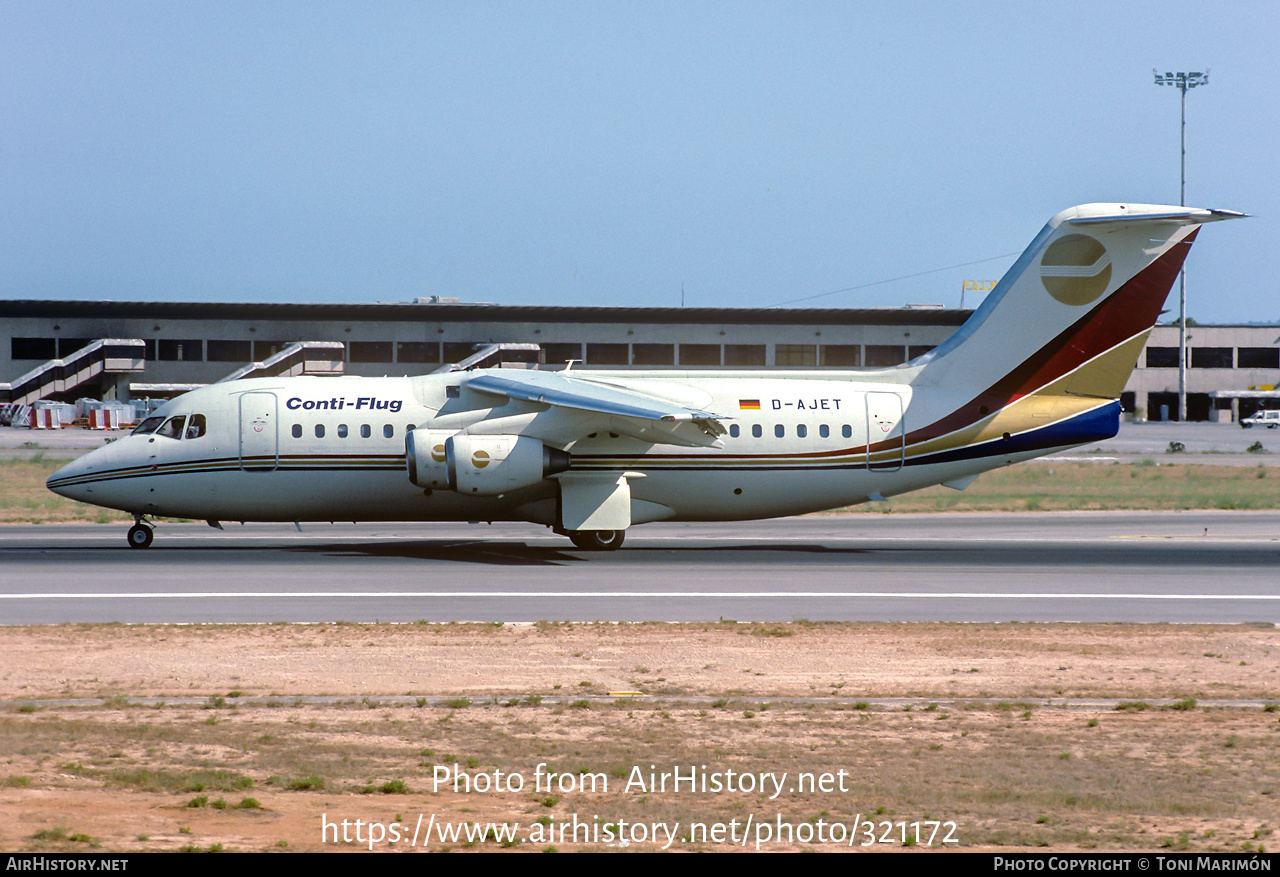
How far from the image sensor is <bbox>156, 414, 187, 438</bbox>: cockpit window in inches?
1127

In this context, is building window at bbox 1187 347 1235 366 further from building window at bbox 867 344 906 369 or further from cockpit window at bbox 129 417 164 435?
cockpit window at bbox 129 417 164 435

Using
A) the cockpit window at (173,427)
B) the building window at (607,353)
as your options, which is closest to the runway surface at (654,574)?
the cockpit window at (173,427)

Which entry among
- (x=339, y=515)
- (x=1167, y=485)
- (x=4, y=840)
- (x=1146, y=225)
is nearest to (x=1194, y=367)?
(x=1167, y=485)

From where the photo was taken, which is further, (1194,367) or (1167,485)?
(1194,367)

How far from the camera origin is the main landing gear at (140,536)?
28.6 meters

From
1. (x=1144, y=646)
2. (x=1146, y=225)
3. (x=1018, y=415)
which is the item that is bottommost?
(x=1144, y=646)

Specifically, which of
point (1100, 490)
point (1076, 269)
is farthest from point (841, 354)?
point (1076, 269)

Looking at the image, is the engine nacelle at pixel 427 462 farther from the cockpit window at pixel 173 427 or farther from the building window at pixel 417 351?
the building window at pixel 417 351

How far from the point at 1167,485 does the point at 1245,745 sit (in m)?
40.4

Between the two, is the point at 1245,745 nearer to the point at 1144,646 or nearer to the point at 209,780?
the point at 1144,646

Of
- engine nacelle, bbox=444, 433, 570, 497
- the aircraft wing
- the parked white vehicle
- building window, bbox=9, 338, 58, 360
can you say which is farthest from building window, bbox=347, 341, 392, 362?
the parked white vehicle

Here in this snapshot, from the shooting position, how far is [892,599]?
21.9 m
